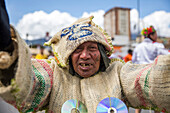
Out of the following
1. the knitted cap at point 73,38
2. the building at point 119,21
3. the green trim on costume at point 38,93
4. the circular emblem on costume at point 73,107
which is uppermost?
the building at point 119,21

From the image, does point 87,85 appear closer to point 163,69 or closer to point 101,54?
point 101,54

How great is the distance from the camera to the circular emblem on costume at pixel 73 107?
4.80ft

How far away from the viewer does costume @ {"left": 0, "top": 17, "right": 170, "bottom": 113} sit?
1172mm

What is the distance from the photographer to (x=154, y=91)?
135 centimetres

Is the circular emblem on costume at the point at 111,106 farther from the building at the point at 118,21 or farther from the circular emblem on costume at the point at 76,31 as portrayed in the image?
the building at the point at 118,21

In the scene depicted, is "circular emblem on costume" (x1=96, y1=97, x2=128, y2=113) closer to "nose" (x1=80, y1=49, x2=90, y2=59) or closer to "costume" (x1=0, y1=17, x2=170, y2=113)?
"costume" (x1=0, y1=17, x2=170, y2=113)

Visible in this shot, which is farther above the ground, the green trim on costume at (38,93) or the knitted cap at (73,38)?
the knitted cap at (73,38)

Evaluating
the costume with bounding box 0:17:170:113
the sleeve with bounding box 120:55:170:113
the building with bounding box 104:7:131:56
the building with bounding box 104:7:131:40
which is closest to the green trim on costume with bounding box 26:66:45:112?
the costume with bounding box 0:17:170:113

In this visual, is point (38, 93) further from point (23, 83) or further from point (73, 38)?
point (73, 38)

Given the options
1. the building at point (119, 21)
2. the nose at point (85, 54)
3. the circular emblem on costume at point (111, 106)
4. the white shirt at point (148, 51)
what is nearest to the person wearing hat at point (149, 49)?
the white shirt at point (148, 51)

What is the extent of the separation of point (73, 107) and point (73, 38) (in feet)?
2.13

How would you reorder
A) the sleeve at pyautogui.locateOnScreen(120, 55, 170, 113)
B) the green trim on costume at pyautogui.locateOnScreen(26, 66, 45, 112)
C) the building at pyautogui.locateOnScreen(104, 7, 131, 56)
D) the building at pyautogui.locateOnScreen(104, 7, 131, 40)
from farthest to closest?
the building at pyautogui.locateOnScreen(104, 7, 131, 40), the building at pyautogui.locateOnScreen(104, 7, 131, 56), the green trim on costume at pyautogui.locateOnScreen(26, 66, 45, 112), the sleeve at pyautogui.locateOnScreen(120, 55, 170, 113)

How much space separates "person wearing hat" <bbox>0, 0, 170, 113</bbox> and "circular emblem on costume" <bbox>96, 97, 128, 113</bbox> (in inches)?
2.6

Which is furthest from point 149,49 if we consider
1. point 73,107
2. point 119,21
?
point 119,21
